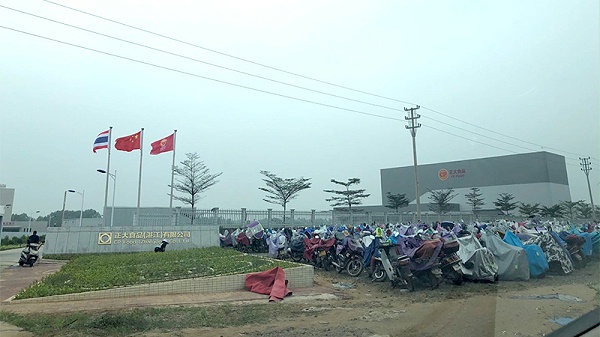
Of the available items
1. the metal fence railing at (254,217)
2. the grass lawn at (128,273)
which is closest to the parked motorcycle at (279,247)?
the grass lawn at (128,273)

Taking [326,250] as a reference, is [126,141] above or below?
above

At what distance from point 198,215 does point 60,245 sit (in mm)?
6995

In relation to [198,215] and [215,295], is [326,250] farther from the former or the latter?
[198,215]

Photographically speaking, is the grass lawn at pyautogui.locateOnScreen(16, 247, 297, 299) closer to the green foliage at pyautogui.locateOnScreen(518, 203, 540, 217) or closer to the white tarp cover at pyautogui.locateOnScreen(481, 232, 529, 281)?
the white tarp cover at pyautogui.locateOnScreen(481, 232, 529, 281)

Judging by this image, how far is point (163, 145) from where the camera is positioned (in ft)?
73.8

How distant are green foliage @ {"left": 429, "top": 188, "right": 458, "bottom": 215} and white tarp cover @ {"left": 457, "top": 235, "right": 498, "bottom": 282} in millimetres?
36756

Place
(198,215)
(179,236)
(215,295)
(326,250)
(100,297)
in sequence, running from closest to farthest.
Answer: (100,297) < (215,295) < (326,250) < (179,236) < (198,215)

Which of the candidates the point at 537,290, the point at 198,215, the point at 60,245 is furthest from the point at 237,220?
the point at 537,290

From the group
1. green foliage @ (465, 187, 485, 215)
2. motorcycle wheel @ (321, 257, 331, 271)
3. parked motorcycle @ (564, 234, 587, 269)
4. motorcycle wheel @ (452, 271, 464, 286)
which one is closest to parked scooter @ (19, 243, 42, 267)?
motorcycle wheel @ (321, 257, 331, 271)

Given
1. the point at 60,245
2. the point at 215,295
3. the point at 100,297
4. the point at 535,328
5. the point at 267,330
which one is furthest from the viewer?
the point at 60,245

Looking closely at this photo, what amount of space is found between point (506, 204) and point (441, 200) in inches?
272

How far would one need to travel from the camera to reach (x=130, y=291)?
317 inches

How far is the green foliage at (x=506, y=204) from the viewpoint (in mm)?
46250

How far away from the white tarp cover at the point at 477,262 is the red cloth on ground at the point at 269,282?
150 inches
